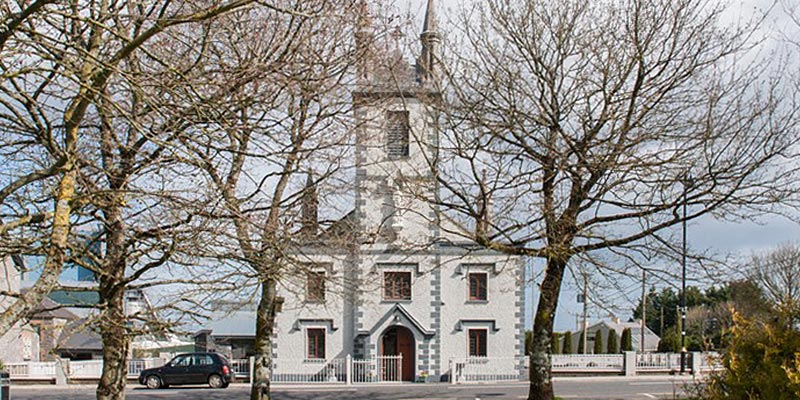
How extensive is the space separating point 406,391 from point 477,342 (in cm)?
675

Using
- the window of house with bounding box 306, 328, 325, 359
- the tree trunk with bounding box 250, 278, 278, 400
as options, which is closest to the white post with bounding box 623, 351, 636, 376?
the window of house with bounding box 306, 328, 325, 359

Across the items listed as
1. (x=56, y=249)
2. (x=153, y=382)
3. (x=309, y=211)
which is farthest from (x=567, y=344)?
(x=56, y=249)

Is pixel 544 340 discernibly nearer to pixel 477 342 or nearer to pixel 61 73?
pixel 61 73

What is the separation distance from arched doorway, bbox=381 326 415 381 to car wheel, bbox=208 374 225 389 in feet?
22.9

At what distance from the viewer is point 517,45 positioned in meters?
14.0

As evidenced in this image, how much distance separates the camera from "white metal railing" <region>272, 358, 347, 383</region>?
31.7 metres

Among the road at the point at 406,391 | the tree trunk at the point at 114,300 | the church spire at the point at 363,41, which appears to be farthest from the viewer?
the road at the point at 406,391

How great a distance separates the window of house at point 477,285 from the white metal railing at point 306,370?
619 cm

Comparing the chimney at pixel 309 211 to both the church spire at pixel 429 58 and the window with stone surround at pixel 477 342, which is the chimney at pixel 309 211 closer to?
the church spire at pixel 429 58

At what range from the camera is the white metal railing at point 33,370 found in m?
29.8

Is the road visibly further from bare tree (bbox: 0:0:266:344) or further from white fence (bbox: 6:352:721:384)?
bare tree (bbox: 0:0:266:344)

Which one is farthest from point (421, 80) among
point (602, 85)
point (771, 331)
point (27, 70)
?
point (27, 70)

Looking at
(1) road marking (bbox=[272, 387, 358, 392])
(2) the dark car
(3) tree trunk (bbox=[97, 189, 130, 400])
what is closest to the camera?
(3) tree trunk (bbox=[97, 189, 130, 400])

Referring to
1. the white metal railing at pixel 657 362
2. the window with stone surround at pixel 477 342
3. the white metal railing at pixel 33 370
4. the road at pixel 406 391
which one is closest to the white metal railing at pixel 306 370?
the road at pixel 406 391
